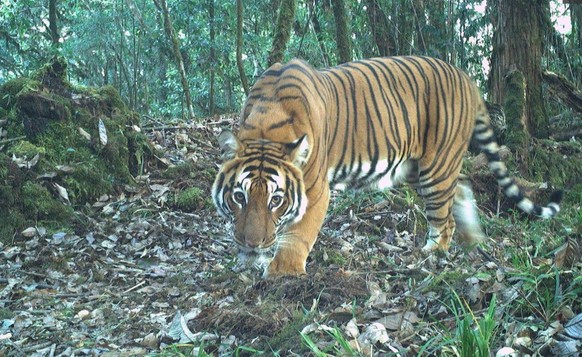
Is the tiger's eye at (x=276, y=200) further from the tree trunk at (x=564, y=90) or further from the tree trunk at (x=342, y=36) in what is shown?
the tree trunk at (x=342, y=36)

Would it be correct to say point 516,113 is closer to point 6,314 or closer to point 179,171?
point 179,171

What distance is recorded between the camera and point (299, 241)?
5203mm

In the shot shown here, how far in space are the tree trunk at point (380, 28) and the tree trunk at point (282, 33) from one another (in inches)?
156

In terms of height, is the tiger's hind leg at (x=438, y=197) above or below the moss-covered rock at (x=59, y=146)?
below

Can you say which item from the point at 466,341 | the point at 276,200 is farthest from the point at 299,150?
the point at 466,341

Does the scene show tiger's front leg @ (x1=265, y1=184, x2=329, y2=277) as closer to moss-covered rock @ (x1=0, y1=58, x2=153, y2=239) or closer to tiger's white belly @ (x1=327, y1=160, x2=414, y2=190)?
tiger's white belly @ (x1=327, y1=160, x2=414, y2=190)

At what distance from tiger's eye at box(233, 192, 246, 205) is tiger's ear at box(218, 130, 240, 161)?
34cm

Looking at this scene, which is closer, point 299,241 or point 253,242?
point 253,242

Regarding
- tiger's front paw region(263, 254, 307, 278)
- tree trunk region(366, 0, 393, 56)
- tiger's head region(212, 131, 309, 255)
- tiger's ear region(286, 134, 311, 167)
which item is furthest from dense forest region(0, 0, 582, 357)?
tree trunk region(366, 0, 393, 56)

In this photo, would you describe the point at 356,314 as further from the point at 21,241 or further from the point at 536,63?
the point at 536,63

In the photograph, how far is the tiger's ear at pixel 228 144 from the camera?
16.1 ft

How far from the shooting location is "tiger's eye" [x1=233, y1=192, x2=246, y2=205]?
4.81 m

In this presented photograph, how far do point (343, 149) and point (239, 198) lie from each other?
5.11 ft

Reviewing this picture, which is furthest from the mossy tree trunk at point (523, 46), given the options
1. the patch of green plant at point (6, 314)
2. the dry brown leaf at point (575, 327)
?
the patch of green plant at point (6, 314)
